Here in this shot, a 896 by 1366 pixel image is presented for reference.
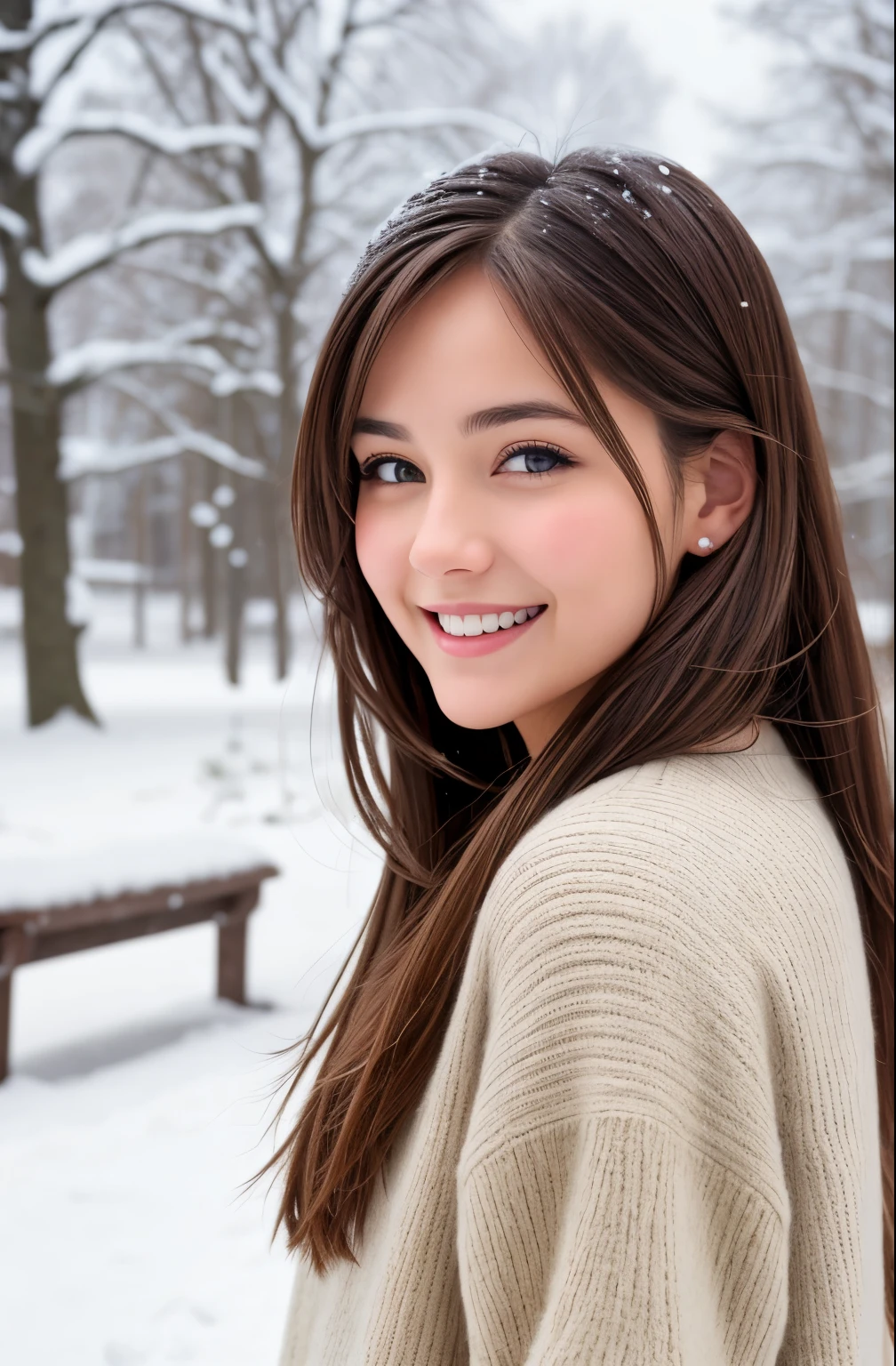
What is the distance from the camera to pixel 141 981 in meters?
3.79

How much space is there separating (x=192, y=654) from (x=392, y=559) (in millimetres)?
12743

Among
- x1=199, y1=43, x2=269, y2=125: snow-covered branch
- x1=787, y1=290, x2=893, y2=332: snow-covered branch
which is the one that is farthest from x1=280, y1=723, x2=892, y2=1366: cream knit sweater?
x1=199, y1=43, x2=269, y2=125: snow-covered branch

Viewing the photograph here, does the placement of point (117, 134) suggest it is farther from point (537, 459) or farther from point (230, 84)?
point (537, 459)

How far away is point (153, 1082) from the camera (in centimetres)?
294

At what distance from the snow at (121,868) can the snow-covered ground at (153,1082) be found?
0.11m

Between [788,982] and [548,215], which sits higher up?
[548,215]

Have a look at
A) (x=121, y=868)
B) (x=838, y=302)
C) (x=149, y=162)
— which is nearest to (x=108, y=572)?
(x=149, y=162)

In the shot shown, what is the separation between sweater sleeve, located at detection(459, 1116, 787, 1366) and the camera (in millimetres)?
665

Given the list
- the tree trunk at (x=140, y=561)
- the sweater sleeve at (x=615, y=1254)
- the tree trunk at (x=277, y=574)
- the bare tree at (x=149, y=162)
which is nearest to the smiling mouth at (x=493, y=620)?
the sweater sleeve at (x=615, y=1254)

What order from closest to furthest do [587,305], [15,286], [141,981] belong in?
[587,305], [141,981], [15,286]

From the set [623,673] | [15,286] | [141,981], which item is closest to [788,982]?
[623,673]

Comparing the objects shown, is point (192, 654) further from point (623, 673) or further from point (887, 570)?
point (623, 673)

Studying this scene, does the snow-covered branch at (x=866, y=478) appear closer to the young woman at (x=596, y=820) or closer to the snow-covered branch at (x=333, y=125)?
the snow-covered branch at (x=333, y=125)

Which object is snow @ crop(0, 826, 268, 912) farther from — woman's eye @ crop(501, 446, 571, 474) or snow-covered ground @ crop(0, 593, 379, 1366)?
woman's eye @ crop(501, 446, 571, 474)
